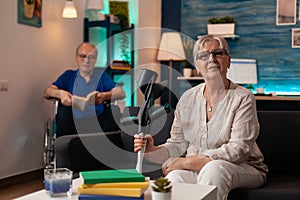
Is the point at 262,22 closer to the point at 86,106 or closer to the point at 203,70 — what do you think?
the point at 86,106

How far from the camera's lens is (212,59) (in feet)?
7.58

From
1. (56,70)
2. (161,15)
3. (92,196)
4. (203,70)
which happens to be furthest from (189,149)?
(161,15)

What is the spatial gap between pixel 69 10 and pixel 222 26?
193 centimetres

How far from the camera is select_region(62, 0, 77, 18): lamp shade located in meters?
4.46

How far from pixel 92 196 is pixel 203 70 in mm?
1021

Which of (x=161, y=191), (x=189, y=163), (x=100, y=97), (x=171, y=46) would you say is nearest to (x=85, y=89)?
(x=100, y=97)

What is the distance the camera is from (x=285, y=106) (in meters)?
5.23

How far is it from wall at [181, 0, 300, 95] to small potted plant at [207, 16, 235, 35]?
6.3 inches

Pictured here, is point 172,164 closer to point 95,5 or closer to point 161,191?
point 161,191

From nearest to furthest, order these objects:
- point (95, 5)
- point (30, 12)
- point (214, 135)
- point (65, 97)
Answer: point (214, 135)
point (65, 97)
point (30, 12)
point (95, 5)

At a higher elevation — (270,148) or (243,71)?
(243,71)

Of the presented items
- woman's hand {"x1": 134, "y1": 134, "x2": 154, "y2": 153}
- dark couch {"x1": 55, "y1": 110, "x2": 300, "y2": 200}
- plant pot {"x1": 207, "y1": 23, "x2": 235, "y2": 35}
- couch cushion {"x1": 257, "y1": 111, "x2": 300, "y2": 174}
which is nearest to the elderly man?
dark couch {"x1": 55, "y1": 110, "x2": 300, "y2": 200}

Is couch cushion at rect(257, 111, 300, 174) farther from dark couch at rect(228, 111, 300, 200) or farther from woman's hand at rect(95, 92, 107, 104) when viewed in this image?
woman's hand at rect(95, 92, 107, 104)

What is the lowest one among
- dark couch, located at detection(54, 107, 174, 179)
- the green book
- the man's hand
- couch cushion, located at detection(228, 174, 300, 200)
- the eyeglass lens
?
couch cushion, located at detection(228, 174, 300, 200)
